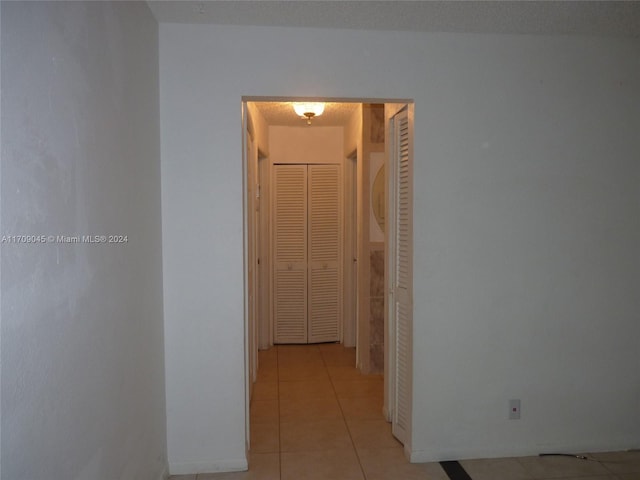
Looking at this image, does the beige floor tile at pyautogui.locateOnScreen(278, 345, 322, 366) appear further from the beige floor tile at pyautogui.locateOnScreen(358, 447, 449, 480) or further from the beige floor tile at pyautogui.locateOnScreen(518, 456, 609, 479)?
the beige floor tile at pyautogui.locateOnScreen(518, 456, 609, 479)

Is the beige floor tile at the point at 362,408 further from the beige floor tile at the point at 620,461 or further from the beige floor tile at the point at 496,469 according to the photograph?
the beige floor tile at the point at 620,461

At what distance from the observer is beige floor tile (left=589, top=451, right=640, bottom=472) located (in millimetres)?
2484

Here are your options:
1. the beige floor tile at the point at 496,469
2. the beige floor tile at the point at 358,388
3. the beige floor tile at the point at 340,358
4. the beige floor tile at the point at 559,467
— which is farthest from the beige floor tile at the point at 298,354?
the beige floor tile at the point at 559,467

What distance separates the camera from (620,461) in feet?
8.45

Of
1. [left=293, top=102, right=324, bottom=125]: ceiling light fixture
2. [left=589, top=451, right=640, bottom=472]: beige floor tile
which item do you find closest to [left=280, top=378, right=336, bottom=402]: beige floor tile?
[left=589, top=451, right=640, bottom=472]: beige floor tile

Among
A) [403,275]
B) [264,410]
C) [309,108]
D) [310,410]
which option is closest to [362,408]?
[310,410]

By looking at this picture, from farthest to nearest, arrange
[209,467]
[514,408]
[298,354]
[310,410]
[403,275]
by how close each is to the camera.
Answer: [298,354] < [310,410] < [403,275] < [514,408] < [209,467]

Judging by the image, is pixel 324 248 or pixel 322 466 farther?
pixel 324 248

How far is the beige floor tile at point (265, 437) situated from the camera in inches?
108

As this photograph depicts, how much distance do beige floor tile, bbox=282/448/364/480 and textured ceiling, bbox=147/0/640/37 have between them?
97.8 inches

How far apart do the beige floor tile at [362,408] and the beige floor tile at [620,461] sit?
1.36 meters

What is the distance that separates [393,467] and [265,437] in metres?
0.87

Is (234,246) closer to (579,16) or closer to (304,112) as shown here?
(304,112)

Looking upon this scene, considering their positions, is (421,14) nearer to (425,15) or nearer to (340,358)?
(425,15)
